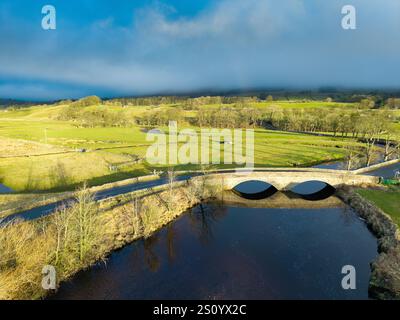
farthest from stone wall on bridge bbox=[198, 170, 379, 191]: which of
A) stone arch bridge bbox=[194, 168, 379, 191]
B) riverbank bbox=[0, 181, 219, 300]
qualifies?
riverbank bbox=[0, 181, 219, 300]

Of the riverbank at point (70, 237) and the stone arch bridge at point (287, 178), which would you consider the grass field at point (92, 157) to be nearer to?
the stone arch bridge at point (287, 178)

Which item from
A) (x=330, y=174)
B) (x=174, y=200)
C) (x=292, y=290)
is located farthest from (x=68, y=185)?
(x=330, y=174)

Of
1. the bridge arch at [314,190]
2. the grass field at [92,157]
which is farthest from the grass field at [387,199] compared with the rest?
the grass field at [92,157]

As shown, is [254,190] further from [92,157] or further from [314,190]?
[92,157]

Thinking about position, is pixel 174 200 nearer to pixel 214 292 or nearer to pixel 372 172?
pixel 214 292

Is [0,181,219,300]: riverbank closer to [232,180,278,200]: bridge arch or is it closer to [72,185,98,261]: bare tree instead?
[72,185,98,261]: bare tree
